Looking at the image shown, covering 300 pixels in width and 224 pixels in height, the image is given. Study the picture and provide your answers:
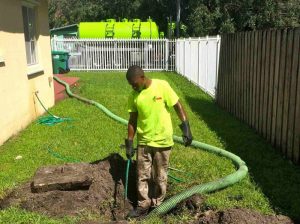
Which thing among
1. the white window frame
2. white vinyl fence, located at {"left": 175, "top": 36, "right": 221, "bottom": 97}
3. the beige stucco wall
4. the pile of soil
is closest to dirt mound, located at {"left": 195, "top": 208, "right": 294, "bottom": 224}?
the pile of soil

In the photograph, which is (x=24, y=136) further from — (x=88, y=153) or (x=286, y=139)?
(x=286, y=139)

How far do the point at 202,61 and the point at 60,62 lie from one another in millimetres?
10297

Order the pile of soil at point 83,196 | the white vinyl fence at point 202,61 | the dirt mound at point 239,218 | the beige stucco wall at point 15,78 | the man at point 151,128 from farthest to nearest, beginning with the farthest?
the white vinyl fence at point 202,61
the beige stucco wall at point 15,78
the pile of soil at point 83,196
the man at point 151,128
the dirt mound at point 239,218

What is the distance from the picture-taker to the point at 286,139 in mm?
6484

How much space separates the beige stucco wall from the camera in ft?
26.0

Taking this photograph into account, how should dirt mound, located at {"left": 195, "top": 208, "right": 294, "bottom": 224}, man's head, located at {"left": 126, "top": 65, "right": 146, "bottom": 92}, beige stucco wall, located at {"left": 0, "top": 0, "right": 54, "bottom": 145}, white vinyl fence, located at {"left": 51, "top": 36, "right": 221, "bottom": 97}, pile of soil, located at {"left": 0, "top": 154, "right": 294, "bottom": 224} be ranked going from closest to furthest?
dirt mound, located at {"left": 195, "top": 208, "right": 294, "bottom": 224}
man's head, located at {"left": 126, "top": 65, "right": 146, "bottom": 92}
pile of soil, located at {"left": 0, "top": 154, "right": 294, "bottom": 224}
beige stucco wall, located at {"left": 0, "top": 0, "right": 54, "bottom": 145}
white vinyl fence, located at {"left": 51, "top": 36, "right": 221, "bottom": 97}

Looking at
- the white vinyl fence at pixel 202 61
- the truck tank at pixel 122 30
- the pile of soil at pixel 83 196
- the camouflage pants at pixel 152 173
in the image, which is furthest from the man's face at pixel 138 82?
the truck tank at pixel 122 30

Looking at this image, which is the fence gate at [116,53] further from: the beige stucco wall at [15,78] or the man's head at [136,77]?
the man's head at [136,77]

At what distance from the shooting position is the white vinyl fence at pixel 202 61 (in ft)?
40.0

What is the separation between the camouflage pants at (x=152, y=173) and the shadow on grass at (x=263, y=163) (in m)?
1.32

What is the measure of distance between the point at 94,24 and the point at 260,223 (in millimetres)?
23846

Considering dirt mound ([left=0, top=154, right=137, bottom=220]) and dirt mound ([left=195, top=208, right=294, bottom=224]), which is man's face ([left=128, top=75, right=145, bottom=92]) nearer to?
dirt mound ([left=0, top=154, right=137, bottom=220])

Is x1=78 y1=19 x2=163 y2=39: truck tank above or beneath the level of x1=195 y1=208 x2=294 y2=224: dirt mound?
above

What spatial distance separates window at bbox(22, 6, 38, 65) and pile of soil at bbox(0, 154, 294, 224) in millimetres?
5667
